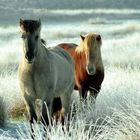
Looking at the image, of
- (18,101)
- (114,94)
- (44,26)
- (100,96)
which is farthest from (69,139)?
(44,26)

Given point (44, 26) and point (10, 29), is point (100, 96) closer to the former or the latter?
point (10, 29)

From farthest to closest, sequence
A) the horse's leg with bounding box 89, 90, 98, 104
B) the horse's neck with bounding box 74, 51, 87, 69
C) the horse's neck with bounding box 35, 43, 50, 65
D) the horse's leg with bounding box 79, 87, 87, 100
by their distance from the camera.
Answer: the horse's neck with bounding box 74, 51, 87, 69 → the horse's leg with bounding box 79, 87, 87, 100 → the horse's leg with bounding box 89, 90, 98, 104 → the horse's neck with bounding box 35, 43, 50, 65

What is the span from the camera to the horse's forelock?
838cm

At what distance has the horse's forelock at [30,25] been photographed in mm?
8383

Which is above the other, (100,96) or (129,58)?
(100,96)

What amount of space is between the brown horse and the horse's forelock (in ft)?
8.22

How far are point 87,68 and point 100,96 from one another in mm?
612

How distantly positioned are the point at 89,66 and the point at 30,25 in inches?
104

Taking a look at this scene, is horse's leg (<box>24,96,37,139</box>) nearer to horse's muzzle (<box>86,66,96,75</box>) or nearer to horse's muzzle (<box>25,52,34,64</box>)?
horse's muzzle (<box>25,52,34,64</box>)

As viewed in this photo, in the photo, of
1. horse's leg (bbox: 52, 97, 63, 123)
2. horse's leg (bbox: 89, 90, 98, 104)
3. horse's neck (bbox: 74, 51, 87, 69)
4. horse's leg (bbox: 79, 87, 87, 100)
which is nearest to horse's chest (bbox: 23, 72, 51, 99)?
horse's leg (bbox: 52, 97, 63, 123)

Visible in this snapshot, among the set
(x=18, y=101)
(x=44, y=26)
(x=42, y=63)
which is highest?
(x=42, y=63)

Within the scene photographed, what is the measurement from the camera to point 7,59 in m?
23.5

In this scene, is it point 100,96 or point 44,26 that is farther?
point 44,26

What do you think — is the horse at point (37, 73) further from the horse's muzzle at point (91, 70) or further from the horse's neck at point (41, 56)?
the horse's muzzle at point (91, 70)
